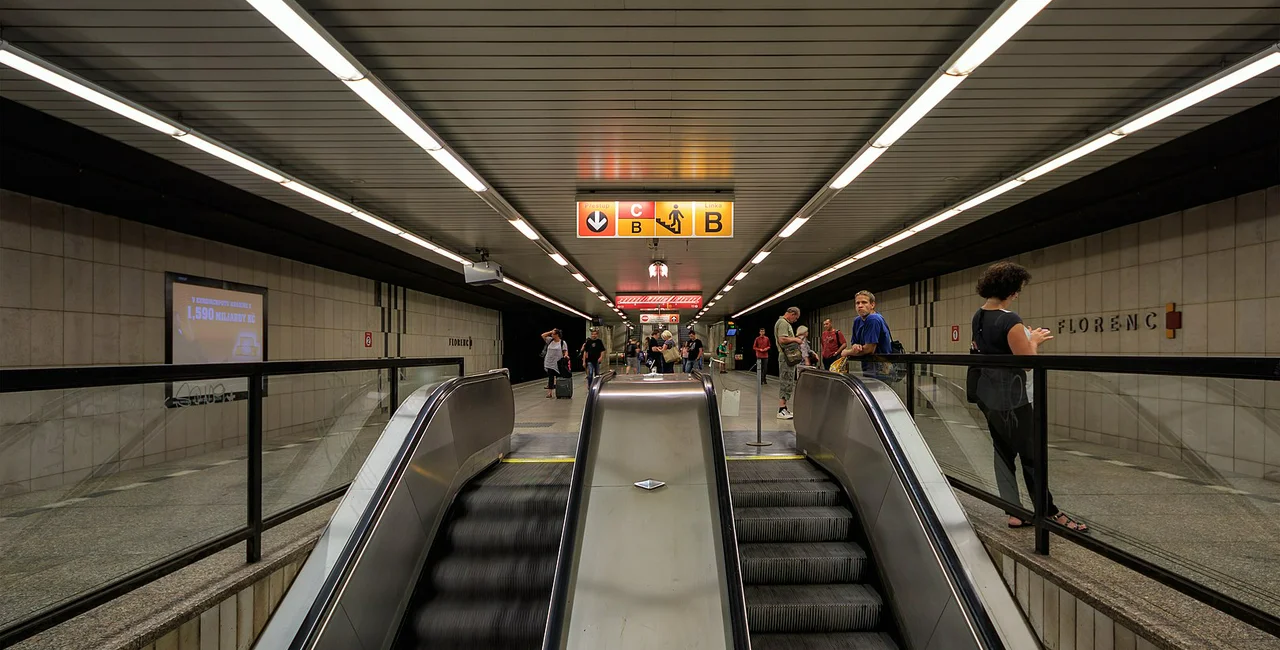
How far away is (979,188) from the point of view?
277 inches

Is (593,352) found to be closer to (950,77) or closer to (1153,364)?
(950,77)

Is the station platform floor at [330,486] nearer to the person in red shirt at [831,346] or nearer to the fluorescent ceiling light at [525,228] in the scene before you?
the person in red shirt at [831,346]

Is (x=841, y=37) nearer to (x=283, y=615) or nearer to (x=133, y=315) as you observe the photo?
(x=283, y=615)

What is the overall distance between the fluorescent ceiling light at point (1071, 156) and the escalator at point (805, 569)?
14.0ft

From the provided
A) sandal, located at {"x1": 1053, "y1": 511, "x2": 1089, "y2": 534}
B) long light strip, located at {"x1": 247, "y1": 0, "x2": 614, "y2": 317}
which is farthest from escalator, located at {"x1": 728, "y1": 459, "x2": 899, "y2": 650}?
long light strip, located at {"x1": 247, "y1": 0, "x2": 614, "y2": 317}

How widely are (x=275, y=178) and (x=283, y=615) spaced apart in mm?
5408

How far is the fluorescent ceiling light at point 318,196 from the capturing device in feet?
20.6

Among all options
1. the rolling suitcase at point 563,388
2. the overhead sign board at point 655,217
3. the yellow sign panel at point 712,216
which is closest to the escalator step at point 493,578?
the overhead sign board at point 655,217

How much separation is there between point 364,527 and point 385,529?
0.46 ft

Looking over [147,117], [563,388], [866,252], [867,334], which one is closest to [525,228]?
[563,388]

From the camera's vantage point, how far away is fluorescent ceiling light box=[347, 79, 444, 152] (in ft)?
13.3

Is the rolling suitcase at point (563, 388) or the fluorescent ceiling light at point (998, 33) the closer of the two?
the fluorescent ceiling light at point (998, 33)

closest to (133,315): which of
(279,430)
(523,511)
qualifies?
(279,430)

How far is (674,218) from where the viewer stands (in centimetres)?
715
